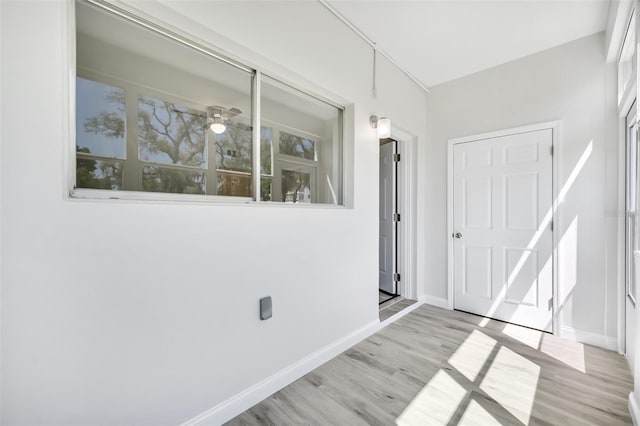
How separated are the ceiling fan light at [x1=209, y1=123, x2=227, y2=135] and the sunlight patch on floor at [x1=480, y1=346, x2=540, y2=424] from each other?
2.41 metres

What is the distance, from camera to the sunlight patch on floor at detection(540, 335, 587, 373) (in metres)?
2.20

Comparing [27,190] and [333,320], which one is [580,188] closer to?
[333,320]

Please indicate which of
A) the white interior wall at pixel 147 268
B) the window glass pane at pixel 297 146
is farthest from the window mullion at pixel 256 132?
the window glass pane at pixel 297 146

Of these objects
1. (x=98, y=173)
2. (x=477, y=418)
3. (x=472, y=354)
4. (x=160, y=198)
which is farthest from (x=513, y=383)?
(x=98, y=173)

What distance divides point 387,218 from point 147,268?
9.96ft

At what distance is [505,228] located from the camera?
9.89 ft

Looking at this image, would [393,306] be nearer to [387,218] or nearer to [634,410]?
[387,218]

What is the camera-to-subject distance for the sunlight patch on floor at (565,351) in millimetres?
2203

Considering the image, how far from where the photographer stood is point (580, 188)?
2.59 metres

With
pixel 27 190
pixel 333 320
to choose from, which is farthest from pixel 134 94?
pixel 333 320

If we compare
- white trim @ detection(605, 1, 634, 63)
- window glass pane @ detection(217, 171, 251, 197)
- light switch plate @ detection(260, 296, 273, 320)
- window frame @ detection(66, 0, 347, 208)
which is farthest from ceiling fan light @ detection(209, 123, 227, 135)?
white trim @ detection(605, 1, 634, 63)

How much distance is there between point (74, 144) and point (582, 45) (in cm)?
397

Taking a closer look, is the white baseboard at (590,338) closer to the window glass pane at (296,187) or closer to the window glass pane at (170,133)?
the window glass pane at (296,187)

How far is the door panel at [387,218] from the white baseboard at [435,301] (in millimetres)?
372
